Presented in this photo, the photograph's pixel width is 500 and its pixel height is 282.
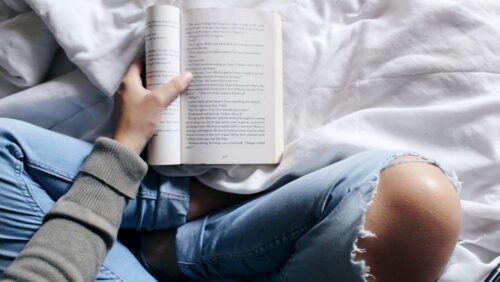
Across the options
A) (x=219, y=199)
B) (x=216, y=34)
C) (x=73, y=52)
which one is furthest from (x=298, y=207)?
(x=73, y=52)

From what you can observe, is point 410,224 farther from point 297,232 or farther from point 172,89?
point 172,89

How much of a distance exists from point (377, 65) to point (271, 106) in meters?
0.16

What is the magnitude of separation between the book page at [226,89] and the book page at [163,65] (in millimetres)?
13

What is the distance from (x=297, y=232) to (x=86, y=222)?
0.82 feet

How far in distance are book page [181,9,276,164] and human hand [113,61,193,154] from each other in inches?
1.0

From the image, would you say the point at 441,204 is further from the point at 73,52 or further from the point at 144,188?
the point at 73,52

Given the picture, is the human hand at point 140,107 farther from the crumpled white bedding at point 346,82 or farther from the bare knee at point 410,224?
the bare knee at point 410,224

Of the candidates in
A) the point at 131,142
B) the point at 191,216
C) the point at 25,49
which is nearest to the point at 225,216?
the point at 191,216

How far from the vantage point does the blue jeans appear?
1.96ft

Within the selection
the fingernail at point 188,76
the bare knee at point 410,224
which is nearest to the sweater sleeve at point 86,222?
the fingernail at point 188,76

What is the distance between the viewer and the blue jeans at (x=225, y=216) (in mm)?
596

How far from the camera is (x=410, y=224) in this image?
0.58 metres

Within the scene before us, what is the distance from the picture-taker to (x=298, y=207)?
63 centimetres

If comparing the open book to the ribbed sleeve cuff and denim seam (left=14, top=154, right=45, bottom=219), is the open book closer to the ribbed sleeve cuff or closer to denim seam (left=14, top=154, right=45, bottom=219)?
the ribbed sleeve cuff
